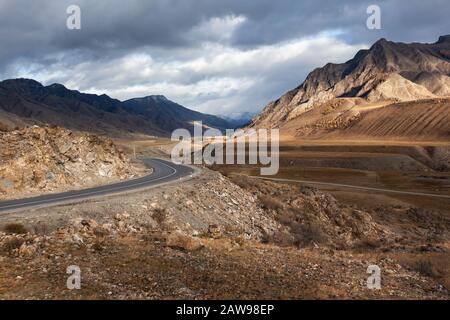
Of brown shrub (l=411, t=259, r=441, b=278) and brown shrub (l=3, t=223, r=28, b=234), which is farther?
brown shrub (l=3, t=223, r=28, b=234)

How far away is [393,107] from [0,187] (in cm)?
15945

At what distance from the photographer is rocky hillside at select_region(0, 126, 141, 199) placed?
32.4 meters

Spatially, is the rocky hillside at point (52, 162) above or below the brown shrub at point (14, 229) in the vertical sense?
above

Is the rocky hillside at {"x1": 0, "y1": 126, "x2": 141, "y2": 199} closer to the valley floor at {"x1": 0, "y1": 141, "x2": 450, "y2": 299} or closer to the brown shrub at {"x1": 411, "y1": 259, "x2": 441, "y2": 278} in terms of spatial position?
the valley floor at {"x1": 0, "y1": 141, "x2": 450, "y2": 299}

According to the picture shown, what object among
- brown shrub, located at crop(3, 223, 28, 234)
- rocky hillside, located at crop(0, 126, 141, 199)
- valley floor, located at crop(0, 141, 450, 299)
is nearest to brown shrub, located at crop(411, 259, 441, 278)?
valley floor, located at crop(0, 141, 450, 299)

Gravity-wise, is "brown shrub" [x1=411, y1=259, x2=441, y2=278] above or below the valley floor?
below

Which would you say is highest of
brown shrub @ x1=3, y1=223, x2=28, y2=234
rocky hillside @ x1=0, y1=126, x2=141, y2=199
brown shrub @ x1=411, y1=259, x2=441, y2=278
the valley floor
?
rocky hillside @ x1=0, y1=126, x2=141, y2=199

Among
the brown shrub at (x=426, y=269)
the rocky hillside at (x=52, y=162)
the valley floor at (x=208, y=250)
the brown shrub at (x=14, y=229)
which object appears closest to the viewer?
the valley floor at (x=208, y=250)

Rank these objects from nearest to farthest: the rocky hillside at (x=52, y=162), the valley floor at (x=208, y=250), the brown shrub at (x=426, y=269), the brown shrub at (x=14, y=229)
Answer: the valley floor at (x=208, y=250) < the brown shrub at (x=426, y=269) < the brown shrub at (x=14, y=229) < the rocky hillside at (x=52, y=162)

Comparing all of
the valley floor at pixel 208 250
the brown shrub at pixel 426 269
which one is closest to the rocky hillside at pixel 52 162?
the valley floor at pixel 208 250

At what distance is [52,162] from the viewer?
36.0 meters

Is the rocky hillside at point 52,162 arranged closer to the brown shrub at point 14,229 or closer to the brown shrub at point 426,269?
the brown shrub at point 14,229

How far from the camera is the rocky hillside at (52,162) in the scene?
32.4 m

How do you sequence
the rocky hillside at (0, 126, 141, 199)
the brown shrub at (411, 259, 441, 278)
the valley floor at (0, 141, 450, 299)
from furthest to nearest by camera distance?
the rocky hillside at (0, 126, 141, 199) → the brown shrub at (411, 259, 441, 278) → the valley floor at (0, 141, 450, 299)
